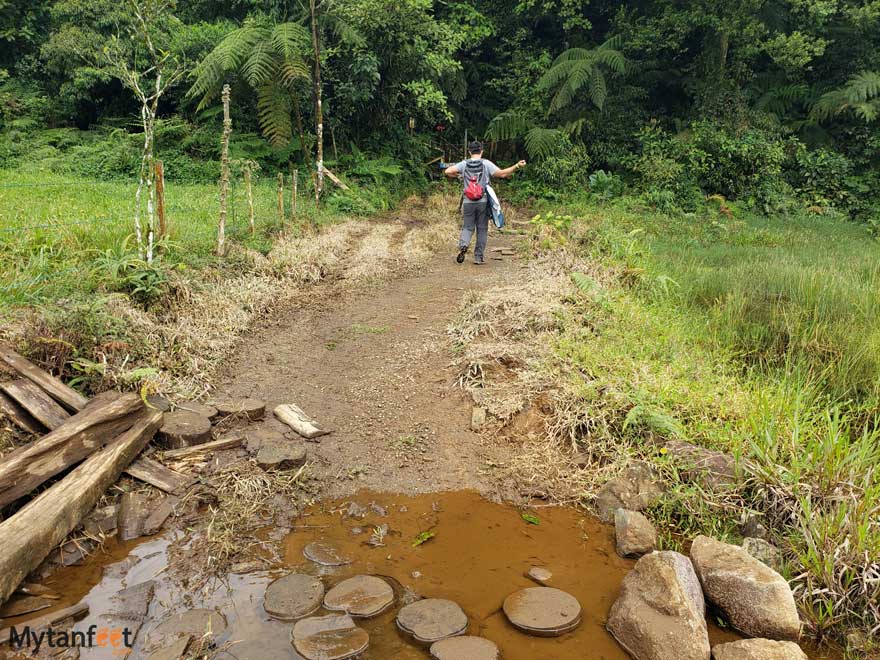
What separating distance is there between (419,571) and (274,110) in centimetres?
1151

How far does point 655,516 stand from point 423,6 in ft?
40.3

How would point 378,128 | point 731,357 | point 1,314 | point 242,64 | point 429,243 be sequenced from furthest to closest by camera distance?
point 378,128
point 242,64
point 429,243
point 731,357
point 1,314

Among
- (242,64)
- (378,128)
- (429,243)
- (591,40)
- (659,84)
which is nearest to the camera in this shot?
(429,243)

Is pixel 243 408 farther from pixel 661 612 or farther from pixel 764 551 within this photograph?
pixel 764 551

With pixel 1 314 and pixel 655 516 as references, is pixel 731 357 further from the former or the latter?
pixel 1 314

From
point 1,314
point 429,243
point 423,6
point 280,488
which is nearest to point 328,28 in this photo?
point 423,6

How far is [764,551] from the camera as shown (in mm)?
3176

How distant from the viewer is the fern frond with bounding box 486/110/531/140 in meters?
16.2

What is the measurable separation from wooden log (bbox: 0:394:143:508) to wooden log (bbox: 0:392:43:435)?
300 mm

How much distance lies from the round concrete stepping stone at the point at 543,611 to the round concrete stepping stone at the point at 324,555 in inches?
34.3

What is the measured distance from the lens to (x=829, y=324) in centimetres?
533

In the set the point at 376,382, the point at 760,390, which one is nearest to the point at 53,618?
the point at 376,382

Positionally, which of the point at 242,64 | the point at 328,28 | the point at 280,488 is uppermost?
the point at 328,28

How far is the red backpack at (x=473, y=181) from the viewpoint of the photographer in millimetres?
7996
